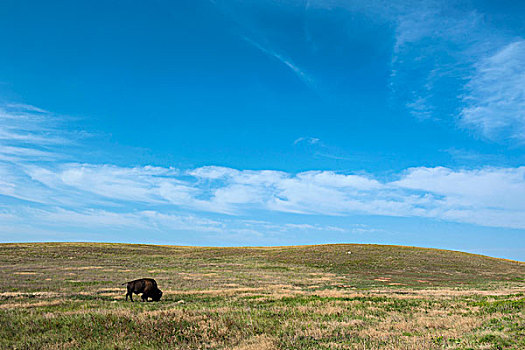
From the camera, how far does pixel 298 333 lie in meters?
12.5

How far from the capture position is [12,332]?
12.3 metres

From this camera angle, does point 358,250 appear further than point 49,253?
Yes

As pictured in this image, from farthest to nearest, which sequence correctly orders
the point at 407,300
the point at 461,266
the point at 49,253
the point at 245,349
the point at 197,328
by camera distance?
the point at 49,253, the point at 461,266, the point at 407,300, the point at 197,328, the point at 245,349

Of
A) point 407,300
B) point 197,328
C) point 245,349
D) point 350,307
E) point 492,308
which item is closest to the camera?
point 245,349

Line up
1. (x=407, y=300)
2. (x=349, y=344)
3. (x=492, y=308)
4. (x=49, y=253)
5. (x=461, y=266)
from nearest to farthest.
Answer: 1. (x=349, y=344)
2. (x=492, y=308)
3. (x=407, y=300)
4. (x=461, y=266)
5. (x=49, y=253)

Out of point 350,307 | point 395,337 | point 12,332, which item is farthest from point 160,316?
point 350,307

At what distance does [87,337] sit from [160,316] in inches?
108

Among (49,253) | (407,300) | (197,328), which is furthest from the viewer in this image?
(49,253)

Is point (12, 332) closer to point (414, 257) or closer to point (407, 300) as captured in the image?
point (407, 300)

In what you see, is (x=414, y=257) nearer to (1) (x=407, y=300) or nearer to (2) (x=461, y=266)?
(2) (x=461, y=266)

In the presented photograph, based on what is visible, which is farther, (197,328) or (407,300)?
(407,300)

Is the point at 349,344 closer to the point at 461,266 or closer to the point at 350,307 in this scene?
the point at 350,307

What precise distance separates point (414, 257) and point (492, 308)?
6481 cm

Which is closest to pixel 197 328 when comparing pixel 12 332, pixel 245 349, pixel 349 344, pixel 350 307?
pixel 245 349
